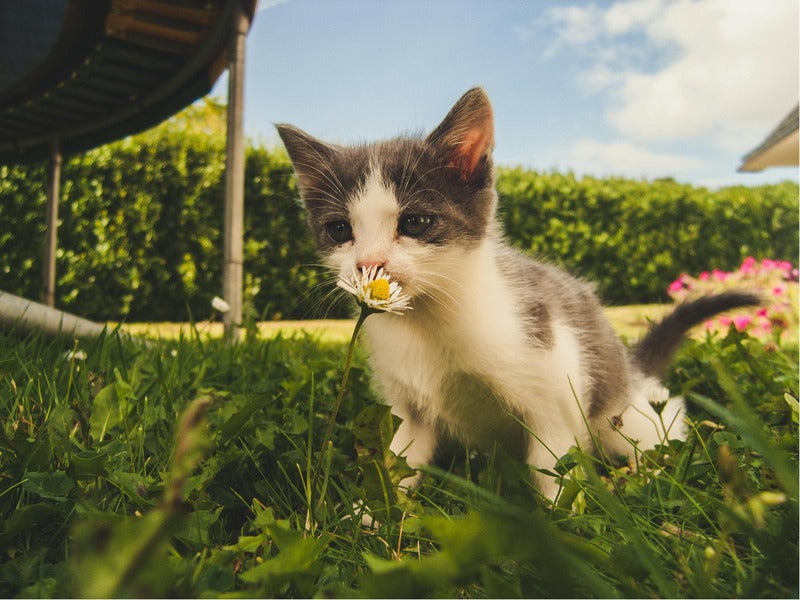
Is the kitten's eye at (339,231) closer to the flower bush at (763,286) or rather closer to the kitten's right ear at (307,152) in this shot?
the kitten's right ear at (307,152)

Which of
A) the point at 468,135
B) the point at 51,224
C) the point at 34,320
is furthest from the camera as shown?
the point at 51,224

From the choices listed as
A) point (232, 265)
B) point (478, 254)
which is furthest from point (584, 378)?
point (232, 265)

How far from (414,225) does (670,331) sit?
132cm

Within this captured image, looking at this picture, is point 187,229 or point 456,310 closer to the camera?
point 456,310

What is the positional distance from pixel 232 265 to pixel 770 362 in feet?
9.84

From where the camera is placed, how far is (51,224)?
538cm

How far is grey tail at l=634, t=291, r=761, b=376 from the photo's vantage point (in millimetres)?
2160

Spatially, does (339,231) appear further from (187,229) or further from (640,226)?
(640,226)

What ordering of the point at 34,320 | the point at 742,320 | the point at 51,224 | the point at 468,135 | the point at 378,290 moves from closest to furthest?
1. the point at 378,290
2. the point at 468,135
3. the point at 34,320
4. the point at 51,224
5. the point at 742,320

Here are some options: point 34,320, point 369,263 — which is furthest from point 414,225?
point 34,320

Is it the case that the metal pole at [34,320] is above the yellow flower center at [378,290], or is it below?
below

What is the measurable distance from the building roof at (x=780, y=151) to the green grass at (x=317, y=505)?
32.5ft

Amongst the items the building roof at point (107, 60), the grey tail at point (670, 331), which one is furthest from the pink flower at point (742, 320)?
the building roof at point (107, 60)

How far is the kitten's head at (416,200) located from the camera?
1551 millimetres
